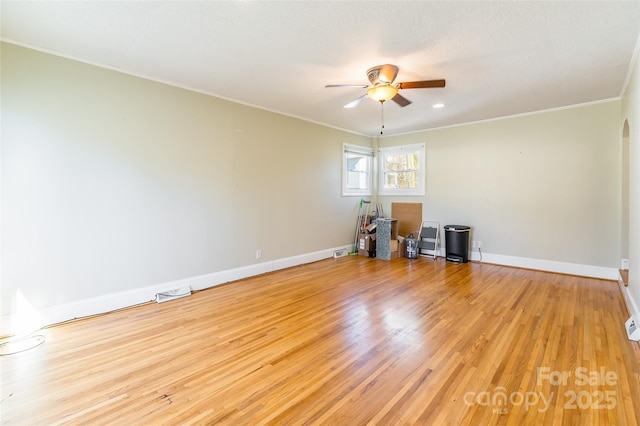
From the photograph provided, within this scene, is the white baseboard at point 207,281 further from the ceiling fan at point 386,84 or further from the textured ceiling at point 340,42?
the ceiling fan at point 386,84

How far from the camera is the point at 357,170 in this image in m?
6.66

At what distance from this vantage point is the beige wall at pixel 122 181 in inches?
107

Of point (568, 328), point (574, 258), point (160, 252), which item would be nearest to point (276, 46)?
point (160, 252)

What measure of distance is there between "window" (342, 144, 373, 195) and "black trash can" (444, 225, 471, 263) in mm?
2141

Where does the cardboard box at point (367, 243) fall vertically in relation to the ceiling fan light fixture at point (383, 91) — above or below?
below

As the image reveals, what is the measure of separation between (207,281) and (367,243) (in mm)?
3261

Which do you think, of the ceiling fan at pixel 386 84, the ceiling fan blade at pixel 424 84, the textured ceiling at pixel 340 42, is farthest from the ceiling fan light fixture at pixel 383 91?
the textured ceiling at pixel 340 42

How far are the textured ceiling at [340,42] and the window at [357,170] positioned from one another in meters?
2.41

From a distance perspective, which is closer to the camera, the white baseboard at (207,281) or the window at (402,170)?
the white baseboard at (207,281)

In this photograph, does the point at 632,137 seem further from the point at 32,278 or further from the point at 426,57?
the point at 32,278

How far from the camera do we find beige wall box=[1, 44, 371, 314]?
8.95ft

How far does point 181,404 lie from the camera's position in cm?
177

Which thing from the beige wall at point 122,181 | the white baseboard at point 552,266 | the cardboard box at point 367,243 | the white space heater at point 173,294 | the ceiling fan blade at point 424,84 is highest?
the ceiling fan blade at point 424,84

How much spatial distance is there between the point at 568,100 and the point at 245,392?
553 cm
